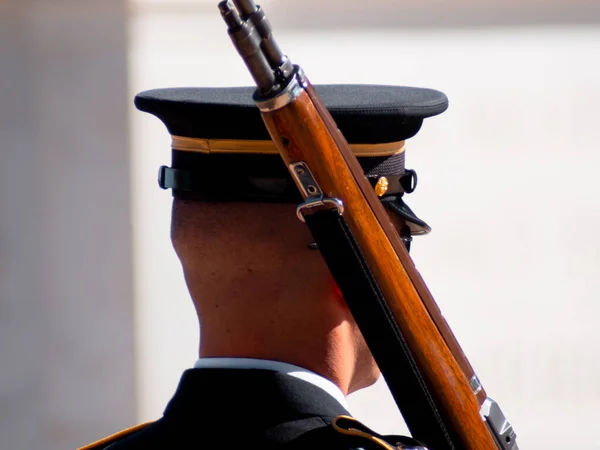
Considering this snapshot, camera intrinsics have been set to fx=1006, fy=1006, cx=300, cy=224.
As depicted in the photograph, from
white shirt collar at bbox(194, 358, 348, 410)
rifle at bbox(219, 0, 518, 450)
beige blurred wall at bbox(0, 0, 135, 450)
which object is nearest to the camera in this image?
rifle at bbox(219, 0, 518, 450)

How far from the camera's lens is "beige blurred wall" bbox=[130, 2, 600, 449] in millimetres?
2402

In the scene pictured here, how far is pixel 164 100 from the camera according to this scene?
3.59ft

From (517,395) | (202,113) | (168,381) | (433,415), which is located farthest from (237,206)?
(517,395)

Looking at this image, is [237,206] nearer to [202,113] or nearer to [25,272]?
[202,113]

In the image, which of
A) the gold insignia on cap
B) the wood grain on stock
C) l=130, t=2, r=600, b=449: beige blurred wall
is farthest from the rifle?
l=130, t=2, r=600, b=449: beige blurred wall

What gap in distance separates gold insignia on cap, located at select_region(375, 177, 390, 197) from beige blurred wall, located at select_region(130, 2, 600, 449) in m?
1.38

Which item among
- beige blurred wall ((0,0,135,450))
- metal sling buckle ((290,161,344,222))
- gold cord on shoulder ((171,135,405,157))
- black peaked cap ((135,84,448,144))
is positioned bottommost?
beige blurred wall ((0,0,135,450))

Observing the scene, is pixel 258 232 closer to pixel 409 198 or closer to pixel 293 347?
pixel 293 347

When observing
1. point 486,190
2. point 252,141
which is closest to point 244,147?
point 252,141

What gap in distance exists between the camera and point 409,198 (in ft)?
8.14

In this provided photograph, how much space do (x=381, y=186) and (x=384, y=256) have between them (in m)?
0.14

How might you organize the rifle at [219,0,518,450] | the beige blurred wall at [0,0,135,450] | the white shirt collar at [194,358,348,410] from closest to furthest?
1. the rifle at [219,0,518,450]
2. the white shirt collar at [194,358,348,410]
3. the beige blurred wall at [0,0,135,450]

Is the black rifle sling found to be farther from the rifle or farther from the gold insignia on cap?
the gold insignia on cap

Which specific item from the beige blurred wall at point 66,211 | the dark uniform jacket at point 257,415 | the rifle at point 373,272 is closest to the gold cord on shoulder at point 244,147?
the rifle at point 373,272
